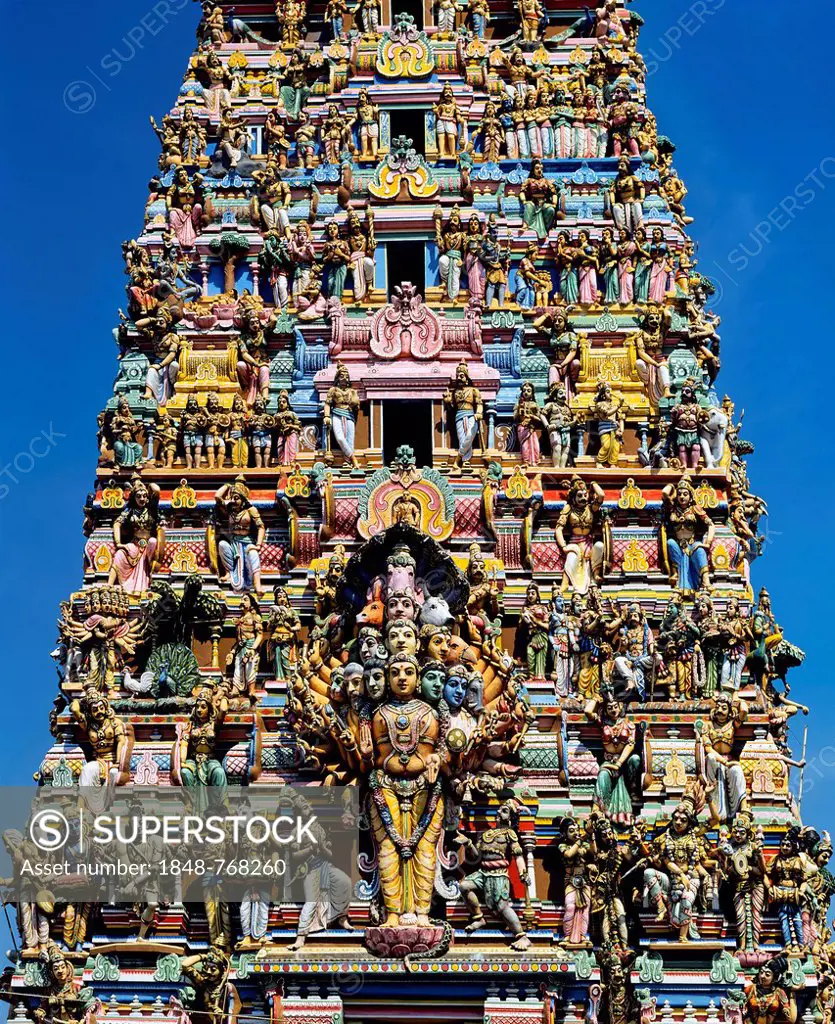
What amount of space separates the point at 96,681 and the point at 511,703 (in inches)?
241

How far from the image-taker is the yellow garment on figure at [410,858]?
26062mm

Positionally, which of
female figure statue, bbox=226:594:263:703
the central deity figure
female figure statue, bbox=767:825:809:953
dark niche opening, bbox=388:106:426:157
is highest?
dark niche opening, bbox=388:106:426:157

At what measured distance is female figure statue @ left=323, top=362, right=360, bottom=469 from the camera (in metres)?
30.8

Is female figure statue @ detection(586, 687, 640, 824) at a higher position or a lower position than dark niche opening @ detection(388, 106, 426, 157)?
lower

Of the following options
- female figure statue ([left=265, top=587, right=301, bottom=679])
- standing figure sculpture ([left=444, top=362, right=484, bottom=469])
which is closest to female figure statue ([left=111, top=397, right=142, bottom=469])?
female figure statue ([left=265, top=587, right=301, bottom=679])

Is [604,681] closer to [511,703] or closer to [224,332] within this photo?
[511,703]

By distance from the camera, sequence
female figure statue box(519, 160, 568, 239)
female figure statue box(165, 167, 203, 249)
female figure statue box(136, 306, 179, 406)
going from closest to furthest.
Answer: female figure statue box(136, 306, 179, 406) → female figure statue box(519, 160, 568, 239) → female figure statue box(165, 167, 203, 249)

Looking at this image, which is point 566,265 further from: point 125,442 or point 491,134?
point 125,442

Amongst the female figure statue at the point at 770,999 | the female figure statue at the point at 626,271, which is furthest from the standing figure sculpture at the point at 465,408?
the female figure statue at the point at 770,999

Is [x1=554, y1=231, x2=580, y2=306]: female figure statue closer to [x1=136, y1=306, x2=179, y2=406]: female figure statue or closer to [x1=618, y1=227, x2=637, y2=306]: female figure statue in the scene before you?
[x1=618, y1=227, x2=637, y2=306]: female figure statue

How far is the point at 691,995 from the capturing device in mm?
25812

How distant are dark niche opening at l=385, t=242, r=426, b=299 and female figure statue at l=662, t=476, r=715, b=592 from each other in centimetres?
627

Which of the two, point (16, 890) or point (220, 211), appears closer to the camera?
point (16, 890)

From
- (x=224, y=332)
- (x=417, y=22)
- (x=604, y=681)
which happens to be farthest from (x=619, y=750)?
(x=417, y=22)
